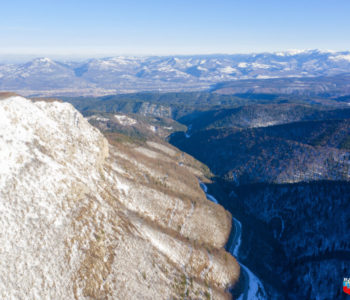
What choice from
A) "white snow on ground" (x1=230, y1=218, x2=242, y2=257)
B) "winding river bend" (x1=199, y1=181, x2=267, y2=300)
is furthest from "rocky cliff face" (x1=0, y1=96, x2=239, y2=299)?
"white snow on ground" (x1=230, y1=218, x2=242, y2=257)

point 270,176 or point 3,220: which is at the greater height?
point 3,220

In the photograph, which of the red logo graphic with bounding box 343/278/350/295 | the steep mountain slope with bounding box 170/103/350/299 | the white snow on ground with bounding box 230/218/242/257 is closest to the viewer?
the red logo graphic with bounding box 343/278/350/295

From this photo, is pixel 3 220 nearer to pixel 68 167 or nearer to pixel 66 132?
pixel 68 167

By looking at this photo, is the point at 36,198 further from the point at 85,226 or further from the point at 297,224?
the point at 297,224

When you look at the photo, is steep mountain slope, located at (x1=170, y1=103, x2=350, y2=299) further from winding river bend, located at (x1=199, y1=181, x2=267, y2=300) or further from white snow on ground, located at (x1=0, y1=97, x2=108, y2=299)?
white snow on ground, located at (x1=0, y1=97, x2=108, y2=299)

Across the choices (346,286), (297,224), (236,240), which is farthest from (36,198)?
(297,224)

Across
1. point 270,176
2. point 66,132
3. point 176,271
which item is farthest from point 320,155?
point 66,132

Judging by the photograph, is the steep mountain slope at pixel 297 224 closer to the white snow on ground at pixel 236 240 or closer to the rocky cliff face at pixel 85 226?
the white snow on ground at pixel 236 240

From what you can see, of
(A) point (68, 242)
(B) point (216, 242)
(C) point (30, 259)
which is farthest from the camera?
(B) point (216, 242)

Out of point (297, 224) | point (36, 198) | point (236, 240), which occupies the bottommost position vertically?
point (297, 224)
